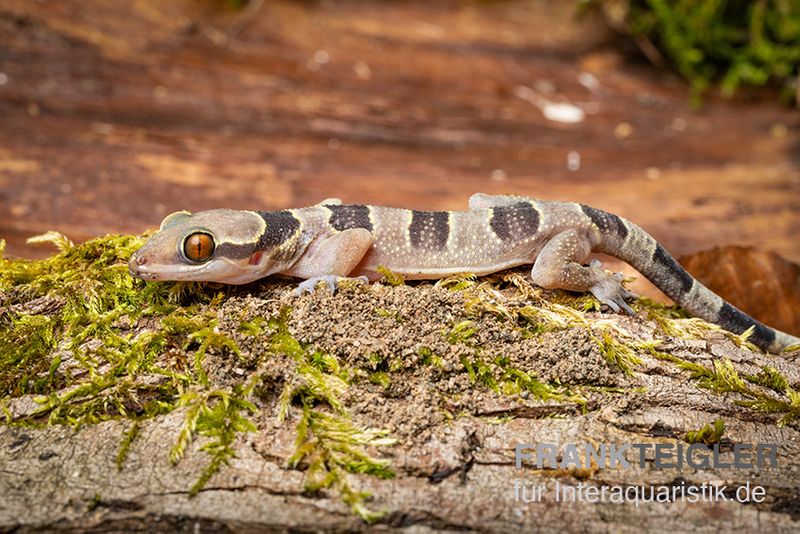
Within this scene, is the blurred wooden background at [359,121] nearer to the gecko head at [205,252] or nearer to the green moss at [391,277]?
the gecko head at [205,252]

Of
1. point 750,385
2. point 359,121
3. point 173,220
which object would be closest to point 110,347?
point 173,220

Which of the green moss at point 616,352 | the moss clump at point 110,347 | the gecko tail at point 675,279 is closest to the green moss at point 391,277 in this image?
the moss clump at point 110,347

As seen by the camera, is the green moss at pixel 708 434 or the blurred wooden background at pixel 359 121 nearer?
the green moss at pixel 708 434

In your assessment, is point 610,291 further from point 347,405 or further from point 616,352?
point 347,405

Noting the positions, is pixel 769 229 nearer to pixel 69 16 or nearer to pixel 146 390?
pixel 146 390

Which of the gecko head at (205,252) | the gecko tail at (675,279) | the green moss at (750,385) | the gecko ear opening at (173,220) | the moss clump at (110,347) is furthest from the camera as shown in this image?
the gecko tail at (675,279)

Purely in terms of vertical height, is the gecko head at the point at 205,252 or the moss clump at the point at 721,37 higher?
the moss clump at the point at 721,37

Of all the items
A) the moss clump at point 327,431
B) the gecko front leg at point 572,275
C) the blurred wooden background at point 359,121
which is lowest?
the moss clump at point 327,431

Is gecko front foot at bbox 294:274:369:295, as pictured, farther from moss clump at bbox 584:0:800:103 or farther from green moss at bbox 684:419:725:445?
moss clump at bbox 584:0:800:103
